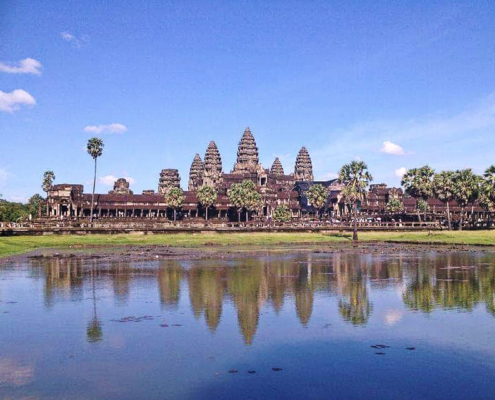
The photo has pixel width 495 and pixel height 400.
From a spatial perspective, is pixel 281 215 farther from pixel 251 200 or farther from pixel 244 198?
pixel 244 198

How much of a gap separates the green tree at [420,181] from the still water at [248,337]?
81.8 m

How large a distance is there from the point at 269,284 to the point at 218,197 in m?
117

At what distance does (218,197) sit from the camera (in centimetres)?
14925

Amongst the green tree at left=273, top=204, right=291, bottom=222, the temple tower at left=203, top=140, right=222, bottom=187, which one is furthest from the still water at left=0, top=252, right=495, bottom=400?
the temple tower at left=203, top=140, right=222, bottom=187

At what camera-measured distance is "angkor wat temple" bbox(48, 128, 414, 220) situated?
13938 centimetres

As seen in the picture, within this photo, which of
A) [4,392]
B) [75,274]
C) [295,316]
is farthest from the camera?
[75,274]

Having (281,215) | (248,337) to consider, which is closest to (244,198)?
(281,215)

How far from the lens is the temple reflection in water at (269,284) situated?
2442 centimetres

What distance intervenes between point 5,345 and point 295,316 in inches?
445

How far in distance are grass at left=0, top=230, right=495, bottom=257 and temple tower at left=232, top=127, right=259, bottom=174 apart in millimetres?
102211

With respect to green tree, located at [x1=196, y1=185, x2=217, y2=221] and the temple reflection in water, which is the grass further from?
green tree, located at [x1=196, y1=185, x2=217, y2=221]

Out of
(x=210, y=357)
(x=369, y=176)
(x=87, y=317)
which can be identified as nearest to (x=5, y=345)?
(x=87, y=317)

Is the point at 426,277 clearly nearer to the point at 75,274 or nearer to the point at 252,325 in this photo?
the point at 252,325

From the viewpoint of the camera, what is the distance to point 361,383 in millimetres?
14000
